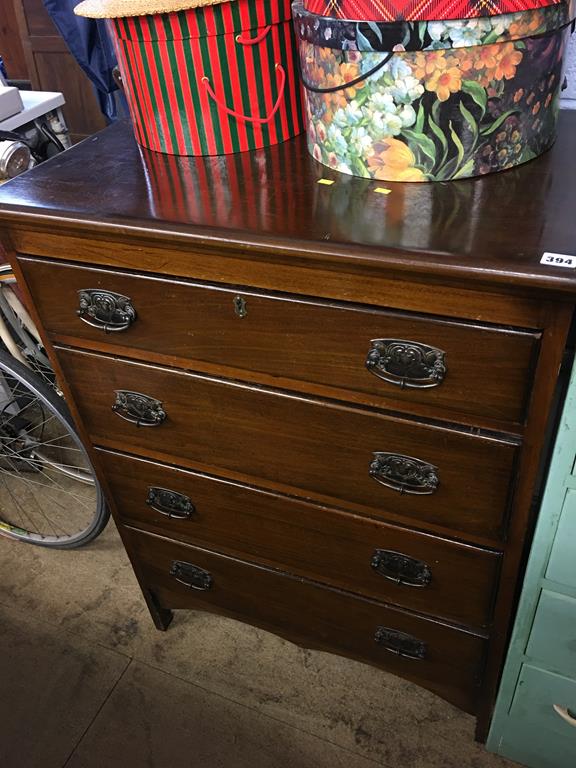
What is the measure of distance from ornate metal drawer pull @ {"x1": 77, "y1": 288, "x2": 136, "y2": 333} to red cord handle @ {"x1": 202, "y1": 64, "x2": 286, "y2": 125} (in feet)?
0.97

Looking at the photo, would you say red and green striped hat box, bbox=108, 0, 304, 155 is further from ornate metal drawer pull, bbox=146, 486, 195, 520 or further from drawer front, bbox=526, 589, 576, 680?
drawer front, bbox=526, 589, 576, 680

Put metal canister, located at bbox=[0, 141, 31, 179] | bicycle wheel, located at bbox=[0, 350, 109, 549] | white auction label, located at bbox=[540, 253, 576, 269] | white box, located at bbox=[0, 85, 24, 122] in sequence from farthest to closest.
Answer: bicycle wheel, located at bbox=[0, 350, 109, 549] < white box, located at bbox=[0, 85, 24, 122] < metal canister, located at bbox=[0, 141, 31, 179] < white auction label, located at bbox=[540, 253, 576, 269]

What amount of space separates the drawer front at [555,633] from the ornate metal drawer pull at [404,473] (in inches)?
9.8

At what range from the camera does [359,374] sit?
831 millimetres

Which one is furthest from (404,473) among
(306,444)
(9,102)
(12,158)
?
(9,102)

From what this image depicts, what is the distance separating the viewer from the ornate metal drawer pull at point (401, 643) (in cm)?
115

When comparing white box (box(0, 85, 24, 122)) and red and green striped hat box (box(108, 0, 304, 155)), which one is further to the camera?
→ white box (box(0, 85, 24, 122))

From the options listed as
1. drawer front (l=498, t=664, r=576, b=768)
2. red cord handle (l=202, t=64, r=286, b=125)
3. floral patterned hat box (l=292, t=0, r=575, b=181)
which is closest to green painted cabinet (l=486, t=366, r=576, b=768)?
drawer front (l=498, t=664, r=576, b=768)

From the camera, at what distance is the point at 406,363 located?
0.79 m

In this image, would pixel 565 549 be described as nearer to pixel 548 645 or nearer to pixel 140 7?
pixel 548 645

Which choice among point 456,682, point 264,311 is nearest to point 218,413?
point 264,311

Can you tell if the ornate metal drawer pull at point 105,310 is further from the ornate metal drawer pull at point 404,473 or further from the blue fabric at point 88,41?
the blue fabric at point 88,41

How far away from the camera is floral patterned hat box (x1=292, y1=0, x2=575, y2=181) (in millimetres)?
714

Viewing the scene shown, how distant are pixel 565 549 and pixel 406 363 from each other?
35 centimetres
